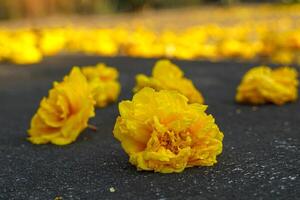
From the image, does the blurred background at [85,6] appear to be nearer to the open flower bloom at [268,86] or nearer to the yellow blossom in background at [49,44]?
the yellow blossom in background at [49,44]

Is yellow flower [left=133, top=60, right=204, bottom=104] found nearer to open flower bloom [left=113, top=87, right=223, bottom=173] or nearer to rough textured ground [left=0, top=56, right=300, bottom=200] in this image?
rough textured ground [left=0, top=56, right=300, bottom=200]

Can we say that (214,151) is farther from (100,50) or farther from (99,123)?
(100,50)

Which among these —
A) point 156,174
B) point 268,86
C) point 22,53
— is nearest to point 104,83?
point 268,86

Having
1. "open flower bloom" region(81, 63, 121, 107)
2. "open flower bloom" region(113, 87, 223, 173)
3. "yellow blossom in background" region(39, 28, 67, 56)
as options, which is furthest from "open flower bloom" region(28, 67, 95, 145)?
"yellow blossom in background" region(39, 28, 67, 56)

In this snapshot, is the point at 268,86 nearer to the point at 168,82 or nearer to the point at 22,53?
the point at 168,82

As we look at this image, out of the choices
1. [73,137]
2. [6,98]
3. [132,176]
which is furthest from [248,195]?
[6,98]

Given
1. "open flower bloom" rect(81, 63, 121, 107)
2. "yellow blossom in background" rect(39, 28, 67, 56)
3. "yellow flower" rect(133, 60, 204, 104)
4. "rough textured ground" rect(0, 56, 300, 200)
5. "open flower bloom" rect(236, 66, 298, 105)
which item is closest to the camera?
"rough textured ground" rect(0, 56, 300, 200)
